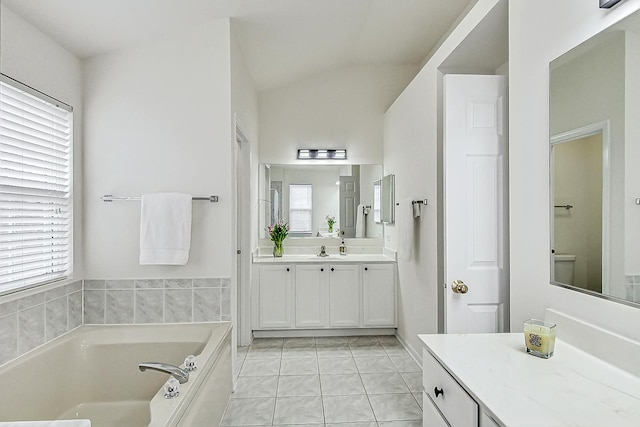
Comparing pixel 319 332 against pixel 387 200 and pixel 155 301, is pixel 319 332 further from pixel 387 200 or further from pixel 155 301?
pixel 155 301

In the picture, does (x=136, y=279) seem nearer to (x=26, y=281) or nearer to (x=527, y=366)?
(x=26, y=281)

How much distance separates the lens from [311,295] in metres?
3.81

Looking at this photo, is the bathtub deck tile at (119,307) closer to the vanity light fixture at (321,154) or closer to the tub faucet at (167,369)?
the tub faucet at (167,369)

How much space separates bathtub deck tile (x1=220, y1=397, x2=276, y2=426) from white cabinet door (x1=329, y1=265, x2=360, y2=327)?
Result: 4.45ft

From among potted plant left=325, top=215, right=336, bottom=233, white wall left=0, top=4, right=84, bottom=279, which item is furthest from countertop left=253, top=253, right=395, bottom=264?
white wall left=0, top=4, right=84, bottom=279

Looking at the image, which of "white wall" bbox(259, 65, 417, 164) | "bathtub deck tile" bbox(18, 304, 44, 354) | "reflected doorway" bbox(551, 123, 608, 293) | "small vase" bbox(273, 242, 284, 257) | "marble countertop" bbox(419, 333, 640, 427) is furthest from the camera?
"white wall" bbox(259, 65, 417, 164)

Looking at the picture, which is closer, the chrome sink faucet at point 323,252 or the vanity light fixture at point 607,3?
the vanity light fixture at point 607,3

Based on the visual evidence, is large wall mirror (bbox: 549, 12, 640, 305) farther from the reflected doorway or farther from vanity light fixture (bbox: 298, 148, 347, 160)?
vanity light fixture (bbox: 298, 148, 347, 160)

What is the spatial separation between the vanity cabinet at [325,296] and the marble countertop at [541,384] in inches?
91.8

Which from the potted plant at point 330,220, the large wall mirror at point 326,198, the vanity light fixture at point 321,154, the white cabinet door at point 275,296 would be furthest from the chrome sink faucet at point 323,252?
the vanity light fixture at point 321,154

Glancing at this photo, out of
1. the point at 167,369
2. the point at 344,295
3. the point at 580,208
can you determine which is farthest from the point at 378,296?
the point at 580,208

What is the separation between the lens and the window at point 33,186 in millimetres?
1887

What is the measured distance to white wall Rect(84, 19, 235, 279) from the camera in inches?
101

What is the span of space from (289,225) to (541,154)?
3.11m
